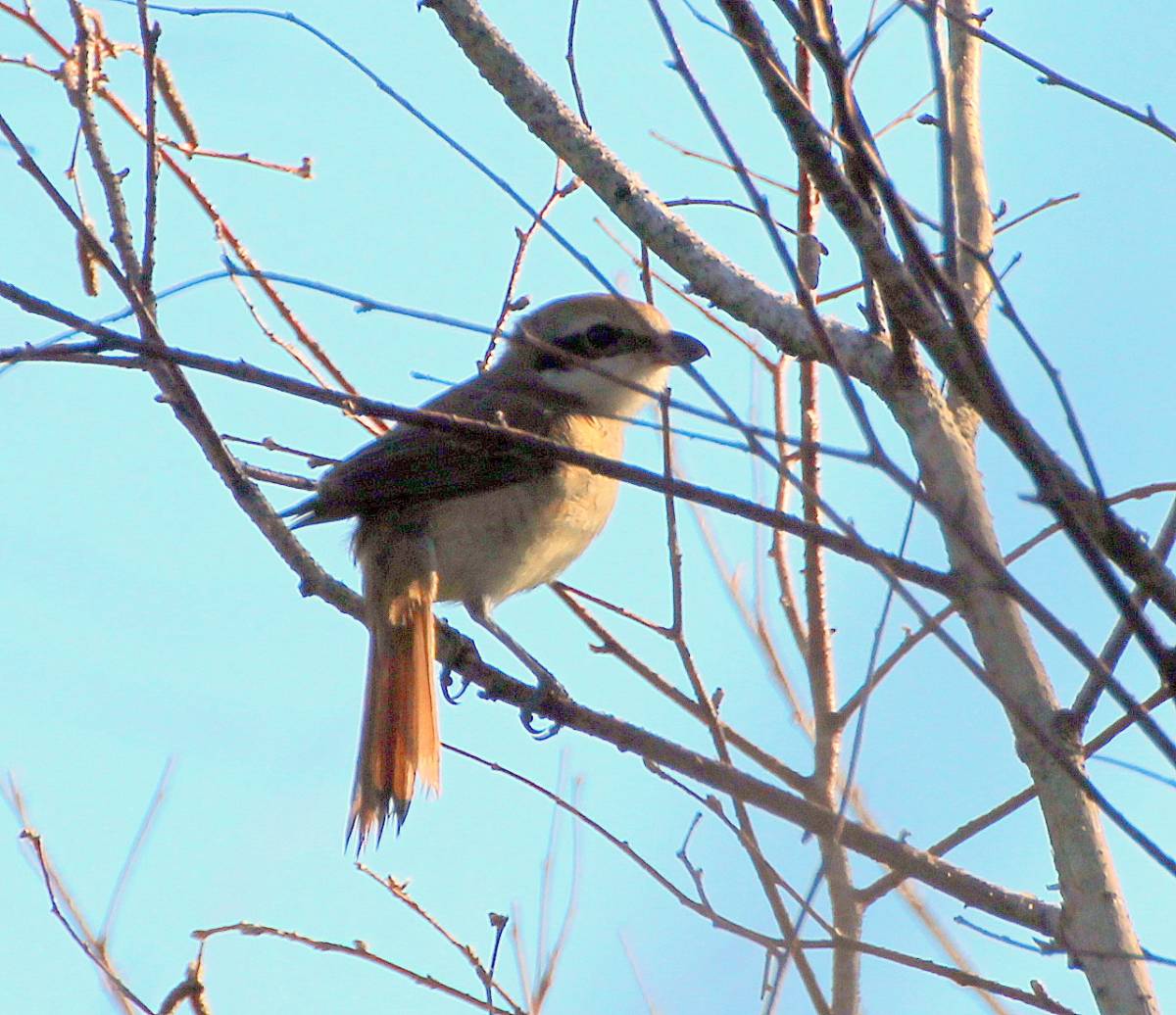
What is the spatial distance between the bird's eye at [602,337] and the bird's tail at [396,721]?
1.18 meters

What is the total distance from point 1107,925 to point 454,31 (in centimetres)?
214

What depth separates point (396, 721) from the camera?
12.3 ft

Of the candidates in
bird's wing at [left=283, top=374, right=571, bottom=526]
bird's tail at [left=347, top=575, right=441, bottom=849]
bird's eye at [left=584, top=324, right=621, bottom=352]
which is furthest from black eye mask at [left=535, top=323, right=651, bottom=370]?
bird's tail at [left=347, top=575, right=441, bottom=849]

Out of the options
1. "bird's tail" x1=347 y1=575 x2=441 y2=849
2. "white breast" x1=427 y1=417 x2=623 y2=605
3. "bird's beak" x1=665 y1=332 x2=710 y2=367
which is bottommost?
"bird's tail" x1=347 y1=575 x2=441 y2=849

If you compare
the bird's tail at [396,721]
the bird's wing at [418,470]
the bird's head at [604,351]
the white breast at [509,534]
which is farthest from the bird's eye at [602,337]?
the bird's tail at [396,721]

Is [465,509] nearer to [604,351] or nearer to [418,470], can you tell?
[418,470]

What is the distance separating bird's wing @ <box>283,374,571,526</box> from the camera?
387 cm

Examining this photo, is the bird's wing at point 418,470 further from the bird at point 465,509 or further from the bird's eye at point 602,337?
the bird's eye at point 602,337

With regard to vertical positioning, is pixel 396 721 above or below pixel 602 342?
below

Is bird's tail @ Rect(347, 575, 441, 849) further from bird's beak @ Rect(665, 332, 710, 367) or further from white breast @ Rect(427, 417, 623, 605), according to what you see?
bird's beak @ Rect(665, 332, 710, 367)

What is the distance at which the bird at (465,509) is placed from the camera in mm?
3721

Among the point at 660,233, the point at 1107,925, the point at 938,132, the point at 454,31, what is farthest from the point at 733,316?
the point at 1107,925

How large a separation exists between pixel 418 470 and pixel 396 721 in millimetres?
756

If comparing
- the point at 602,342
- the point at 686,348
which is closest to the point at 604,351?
the point at 602,342
